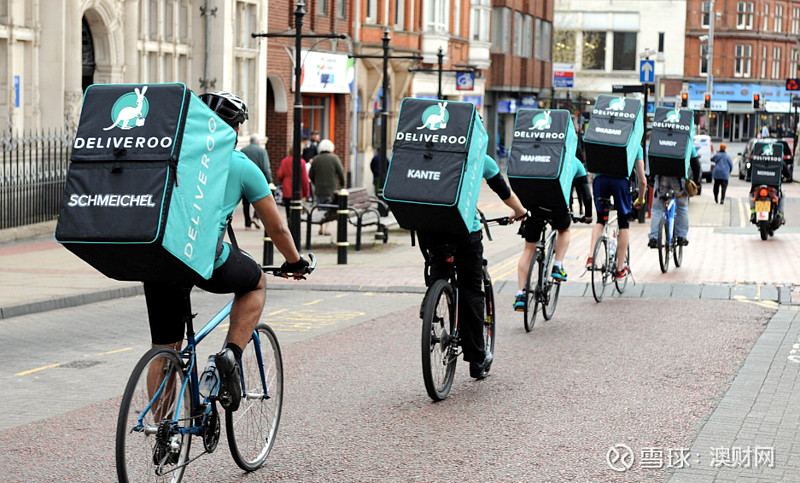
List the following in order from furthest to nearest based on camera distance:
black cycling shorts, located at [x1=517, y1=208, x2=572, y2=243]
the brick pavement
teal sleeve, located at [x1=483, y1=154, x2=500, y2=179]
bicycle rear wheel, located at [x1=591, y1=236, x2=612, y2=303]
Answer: bicycle rear wheel, located at [x1=591, y1=236, x2=612, y2=303] < black cycling shorts, located at [x1=517, y1=208, x2=572, y2=243] < teal sleeve, located at [x1=483, y1=154, x2=500, y2=179] < the brick pavement

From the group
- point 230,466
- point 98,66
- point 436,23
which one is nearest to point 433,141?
point 230,466

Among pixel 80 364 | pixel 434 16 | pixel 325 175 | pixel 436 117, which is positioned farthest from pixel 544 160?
pixel 434 16

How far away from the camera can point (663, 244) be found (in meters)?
15.1

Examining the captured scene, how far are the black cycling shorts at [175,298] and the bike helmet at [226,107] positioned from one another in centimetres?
59

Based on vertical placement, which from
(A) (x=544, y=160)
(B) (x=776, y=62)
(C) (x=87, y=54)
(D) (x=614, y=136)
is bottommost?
(A) (x=544, y=160)

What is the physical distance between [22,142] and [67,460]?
13.3 metres

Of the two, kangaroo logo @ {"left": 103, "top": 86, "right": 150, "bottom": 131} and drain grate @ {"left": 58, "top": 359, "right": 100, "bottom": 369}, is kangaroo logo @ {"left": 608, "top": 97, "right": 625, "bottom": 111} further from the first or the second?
kangaroo logo @ {"left": 103, "top": 86, "right": 150, "bottom": 131}

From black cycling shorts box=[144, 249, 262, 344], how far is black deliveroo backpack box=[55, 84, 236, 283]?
33cm

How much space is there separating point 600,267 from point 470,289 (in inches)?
192

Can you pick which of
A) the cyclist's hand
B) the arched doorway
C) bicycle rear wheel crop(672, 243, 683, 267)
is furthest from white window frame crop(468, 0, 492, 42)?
the cyclist's hand

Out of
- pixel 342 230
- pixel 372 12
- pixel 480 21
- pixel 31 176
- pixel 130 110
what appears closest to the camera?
pixel 130 110

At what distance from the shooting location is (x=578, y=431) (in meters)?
6.88

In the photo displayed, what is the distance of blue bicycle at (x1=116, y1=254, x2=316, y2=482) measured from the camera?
192 inches

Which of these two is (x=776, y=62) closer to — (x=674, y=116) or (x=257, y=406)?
(x=674, y=116)
